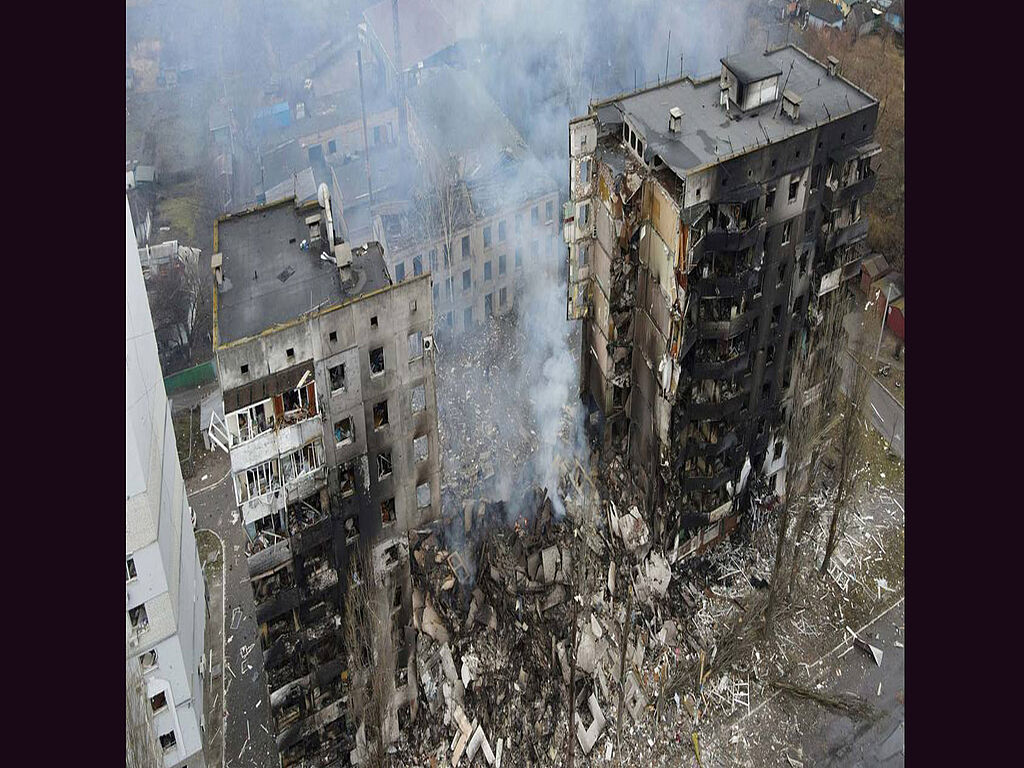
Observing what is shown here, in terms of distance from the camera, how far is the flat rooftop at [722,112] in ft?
A: 148

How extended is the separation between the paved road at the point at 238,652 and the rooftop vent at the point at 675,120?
97.9ft

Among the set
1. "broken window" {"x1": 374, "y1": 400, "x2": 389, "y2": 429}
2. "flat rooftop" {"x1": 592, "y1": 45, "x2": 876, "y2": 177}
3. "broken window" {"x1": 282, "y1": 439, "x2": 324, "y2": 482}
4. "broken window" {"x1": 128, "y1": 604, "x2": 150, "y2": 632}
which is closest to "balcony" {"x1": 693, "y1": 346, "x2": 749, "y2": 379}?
"flat rooftop" {"x1": 592, "y1": 45, "x2": 876, "y2": 177}

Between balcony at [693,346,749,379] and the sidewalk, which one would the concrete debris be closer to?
balcony at [693,346,749,379]

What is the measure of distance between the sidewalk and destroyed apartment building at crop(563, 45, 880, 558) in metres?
21.7

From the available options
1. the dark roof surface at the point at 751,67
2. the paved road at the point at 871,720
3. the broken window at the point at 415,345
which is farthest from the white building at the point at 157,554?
the paved road at the point at 871,720

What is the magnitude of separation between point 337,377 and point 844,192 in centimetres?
2336

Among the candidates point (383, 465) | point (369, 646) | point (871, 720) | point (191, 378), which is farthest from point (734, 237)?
point (191, 378)

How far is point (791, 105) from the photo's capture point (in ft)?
150

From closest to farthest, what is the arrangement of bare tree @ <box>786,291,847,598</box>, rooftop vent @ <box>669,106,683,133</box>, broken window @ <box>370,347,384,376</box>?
broken window @ <box>370,347,384,376</box> < rooftop vent @ <box>669,106,683,133</box> < bare tree @ <box>786,291,847,598</box>

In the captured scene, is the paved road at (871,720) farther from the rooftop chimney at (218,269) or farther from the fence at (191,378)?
the fence at (191,378)

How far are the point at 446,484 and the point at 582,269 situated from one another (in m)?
14.5

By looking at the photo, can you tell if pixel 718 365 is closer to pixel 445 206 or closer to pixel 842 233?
pixel 842 233

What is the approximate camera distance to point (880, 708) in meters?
51.5

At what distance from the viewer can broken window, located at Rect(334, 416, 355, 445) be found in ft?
132
